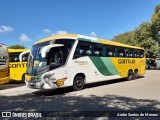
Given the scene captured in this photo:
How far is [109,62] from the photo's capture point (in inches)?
664

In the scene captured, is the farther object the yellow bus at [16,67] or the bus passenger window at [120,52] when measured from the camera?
the yellow bus at [16,67]

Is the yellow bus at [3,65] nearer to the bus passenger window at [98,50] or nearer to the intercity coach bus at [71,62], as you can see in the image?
the intercity coach bus at [71,62]

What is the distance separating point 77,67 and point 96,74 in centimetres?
209

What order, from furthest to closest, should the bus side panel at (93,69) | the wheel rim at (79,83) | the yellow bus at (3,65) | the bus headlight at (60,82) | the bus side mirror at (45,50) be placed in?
the wheel rim at (79,83) < the bus side panel at (93,69) < the yellow bus at (3,65) < the bus headlight at (60,82) < the bus side mirror at (45,50)

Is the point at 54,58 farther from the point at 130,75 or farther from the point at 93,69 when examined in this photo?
the point at 130,75

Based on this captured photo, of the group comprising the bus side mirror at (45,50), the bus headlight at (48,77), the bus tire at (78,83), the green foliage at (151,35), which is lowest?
the bus tire at (78,83)

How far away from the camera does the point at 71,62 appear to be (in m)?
13.3

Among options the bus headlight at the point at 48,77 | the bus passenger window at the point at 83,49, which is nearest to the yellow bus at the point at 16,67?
the bus passenger window at the point at 83,49

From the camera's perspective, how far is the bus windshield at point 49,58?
1210 cm

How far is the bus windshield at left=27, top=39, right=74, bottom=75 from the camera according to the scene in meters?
12.1

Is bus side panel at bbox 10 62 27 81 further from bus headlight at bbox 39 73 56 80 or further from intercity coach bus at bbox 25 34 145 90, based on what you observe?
bus headlight at bbox 39 73 56 80

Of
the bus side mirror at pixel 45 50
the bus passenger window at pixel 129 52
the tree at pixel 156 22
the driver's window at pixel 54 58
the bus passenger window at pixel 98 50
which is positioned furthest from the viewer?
the tree at pixel 156 22

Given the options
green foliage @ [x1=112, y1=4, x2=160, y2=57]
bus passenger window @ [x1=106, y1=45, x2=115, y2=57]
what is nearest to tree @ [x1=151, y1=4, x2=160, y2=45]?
green foliage @ [x1=112, y1=4, x2=160, y2=57]

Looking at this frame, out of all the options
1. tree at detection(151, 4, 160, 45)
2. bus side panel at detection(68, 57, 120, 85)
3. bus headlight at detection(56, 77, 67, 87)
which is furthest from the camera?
tree at detection(151, 4, 160, 45)
